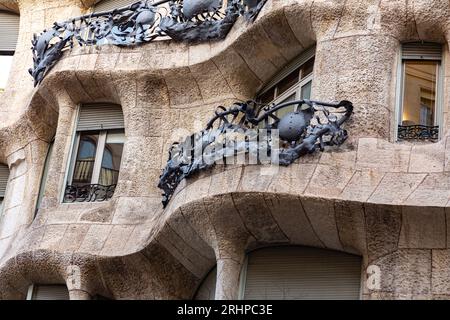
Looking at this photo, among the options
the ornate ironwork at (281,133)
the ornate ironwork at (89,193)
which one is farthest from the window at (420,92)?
the ornate ironwork at (89,193)

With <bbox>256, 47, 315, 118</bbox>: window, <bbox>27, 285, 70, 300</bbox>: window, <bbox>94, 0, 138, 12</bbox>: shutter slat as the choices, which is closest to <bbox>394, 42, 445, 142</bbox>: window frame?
<bbox>256, 47, 315, 118</bbox>: window

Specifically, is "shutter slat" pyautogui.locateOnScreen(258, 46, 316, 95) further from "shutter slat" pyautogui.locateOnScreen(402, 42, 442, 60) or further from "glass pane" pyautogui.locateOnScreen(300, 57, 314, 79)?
"shutter slat" pyautogui.locateOnScreen(402, 42, 442, 60)

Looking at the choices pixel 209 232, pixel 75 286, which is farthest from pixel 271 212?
pixel 75 286

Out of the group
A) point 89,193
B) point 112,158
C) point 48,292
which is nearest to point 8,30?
point 112,158

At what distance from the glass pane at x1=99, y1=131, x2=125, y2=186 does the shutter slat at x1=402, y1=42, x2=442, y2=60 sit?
4925 millimetres

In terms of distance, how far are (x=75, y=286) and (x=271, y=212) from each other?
3.68m

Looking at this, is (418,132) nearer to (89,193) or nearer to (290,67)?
(290,67)

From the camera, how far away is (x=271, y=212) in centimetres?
1519

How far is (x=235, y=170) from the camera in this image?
50.6 ft

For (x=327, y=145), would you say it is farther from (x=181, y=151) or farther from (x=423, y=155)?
(x=181, y=151)

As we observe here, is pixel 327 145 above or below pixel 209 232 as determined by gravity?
above

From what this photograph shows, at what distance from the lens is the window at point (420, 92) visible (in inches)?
620

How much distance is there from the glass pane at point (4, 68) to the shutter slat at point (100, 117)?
3.06 m
